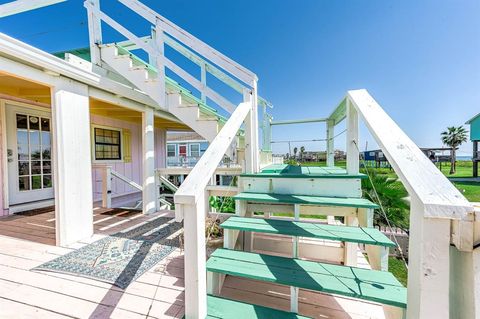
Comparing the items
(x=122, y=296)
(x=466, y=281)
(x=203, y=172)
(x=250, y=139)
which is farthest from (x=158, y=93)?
(x=466, y=281)

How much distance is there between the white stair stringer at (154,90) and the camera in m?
3.07

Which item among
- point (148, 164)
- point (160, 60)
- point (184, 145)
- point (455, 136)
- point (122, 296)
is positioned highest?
point (160, 60)

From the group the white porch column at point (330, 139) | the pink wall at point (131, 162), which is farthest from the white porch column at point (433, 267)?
the pink wall at point (131, 162)

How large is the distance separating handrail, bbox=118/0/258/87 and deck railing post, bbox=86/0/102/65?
30.1 inches

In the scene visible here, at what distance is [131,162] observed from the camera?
246 inches

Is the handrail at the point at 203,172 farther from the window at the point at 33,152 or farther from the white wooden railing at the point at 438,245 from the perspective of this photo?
the window at the point at 33,152

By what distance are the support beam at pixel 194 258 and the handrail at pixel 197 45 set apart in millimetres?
1798

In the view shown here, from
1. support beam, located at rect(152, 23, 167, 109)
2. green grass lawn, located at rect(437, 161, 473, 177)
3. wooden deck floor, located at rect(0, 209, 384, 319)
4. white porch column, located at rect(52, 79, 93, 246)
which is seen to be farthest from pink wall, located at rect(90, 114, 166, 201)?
green grass lawn, located at rect(437, 161, 473, 177)

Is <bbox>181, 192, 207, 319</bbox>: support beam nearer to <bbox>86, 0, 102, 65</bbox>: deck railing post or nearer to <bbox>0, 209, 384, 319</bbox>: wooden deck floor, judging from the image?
<bbox>0, 209, 384, 319</bbox>: wooden deck floor

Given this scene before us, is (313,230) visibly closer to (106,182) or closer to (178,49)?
(178,49)

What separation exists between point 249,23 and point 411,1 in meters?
3.92

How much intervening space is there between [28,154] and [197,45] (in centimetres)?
429

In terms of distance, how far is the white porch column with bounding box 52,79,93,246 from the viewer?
2.49 m

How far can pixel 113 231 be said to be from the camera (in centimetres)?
306
